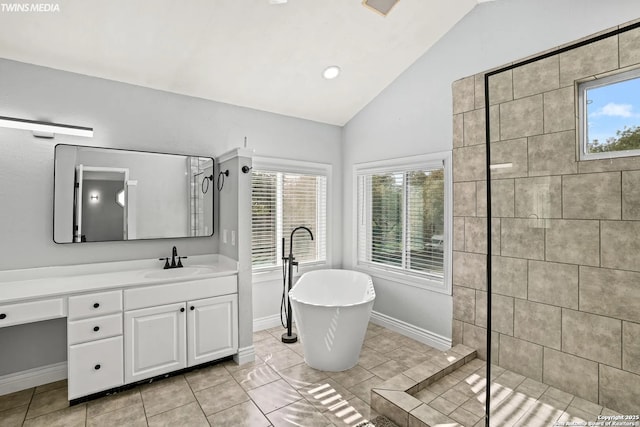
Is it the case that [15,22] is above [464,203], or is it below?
above

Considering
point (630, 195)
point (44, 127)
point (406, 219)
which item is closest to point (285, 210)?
point (406, 219)

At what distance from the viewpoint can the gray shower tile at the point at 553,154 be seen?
1287 mm

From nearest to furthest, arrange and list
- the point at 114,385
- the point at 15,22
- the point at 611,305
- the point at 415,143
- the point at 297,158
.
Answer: the point at 611,305, the point at 15,22, the point at 114,385, the point at 415,143, the point at 297,158

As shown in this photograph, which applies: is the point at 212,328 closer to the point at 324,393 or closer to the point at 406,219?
the point at 324,393

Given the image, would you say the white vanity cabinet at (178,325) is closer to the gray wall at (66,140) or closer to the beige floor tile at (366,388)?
the gray wall at (66,140)

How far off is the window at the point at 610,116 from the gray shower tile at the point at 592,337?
0.65 m

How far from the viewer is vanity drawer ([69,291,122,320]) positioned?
2.20 meters

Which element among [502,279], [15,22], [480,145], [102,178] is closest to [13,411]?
[102,178]

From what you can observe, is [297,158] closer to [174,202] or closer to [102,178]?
[174,202]

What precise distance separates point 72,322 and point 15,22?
209 centimetres

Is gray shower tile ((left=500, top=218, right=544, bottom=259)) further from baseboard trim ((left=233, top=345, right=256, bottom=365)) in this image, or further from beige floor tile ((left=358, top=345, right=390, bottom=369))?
baseboard trim ((left=233, top=345, right=256, bottom=365))

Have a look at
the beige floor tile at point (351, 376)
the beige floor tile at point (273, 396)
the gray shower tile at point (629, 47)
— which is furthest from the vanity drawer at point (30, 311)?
the gray shower tile at point (629, 47)

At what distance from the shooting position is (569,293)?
4.36ft

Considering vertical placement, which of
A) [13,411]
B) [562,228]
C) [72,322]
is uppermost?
[562,228]
